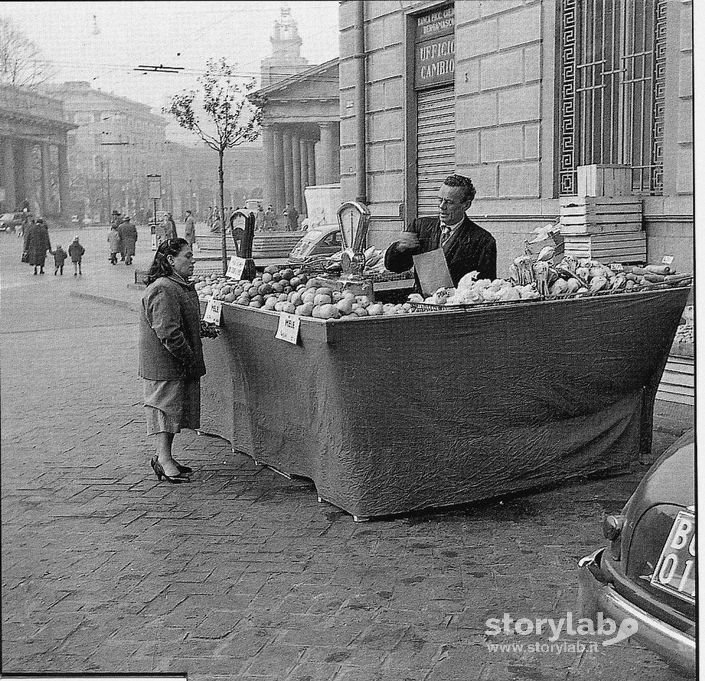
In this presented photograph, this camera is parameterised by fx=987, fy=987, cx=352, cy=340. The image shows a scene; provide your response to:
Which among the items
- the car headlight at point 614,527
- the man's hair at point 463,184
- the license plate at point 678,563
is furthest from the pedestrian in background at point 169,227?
the license plate at point 678,563

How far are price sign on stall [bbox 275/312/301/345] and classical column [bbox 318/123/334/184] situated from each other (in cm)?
67

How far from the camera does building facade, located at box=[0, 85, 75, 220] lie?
3689mm

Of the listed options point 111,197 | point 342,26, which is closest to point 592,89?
point 342,26

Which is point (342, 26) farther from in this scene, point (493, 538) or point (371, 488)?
point (493, 538)

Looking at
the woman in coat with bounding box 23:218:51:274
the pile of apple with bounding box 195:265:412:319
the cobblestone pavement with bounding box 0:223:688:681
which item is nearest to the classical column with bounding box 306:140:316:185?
the pile of apple with bounding box 195:265:412:319

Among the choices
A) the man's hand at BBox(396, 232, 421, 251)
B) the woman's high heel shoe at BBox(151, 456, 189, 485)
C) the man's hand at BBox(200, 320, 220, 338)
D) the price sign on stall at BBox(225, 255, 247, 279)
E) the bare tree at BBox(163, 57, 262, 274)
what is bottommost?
the woman's high heel shoe at BBox(151, 456, 189, 485)

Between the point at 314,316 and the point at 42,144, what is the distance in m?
Answer: 1.40

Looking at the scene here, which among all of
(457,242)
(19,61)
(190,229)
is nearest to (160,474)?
(190,229)

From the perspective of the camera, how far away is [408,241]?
17.5 ft

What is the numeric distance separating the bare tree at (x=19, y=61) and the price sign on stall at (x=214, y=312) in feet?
6.49

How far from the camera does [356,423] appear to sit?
4520 mm

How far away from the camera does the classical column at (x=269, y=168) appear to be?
4277 mm

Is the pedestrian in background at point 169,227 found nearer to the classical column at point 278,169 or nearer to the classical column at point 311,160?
the classical column at point 278,169

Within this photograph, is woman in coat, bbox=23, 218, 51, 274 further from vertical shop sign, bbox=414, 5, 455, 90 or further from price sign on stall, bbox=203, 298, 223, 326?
vertical shop sign, bbox=414, 5, 455, 90
